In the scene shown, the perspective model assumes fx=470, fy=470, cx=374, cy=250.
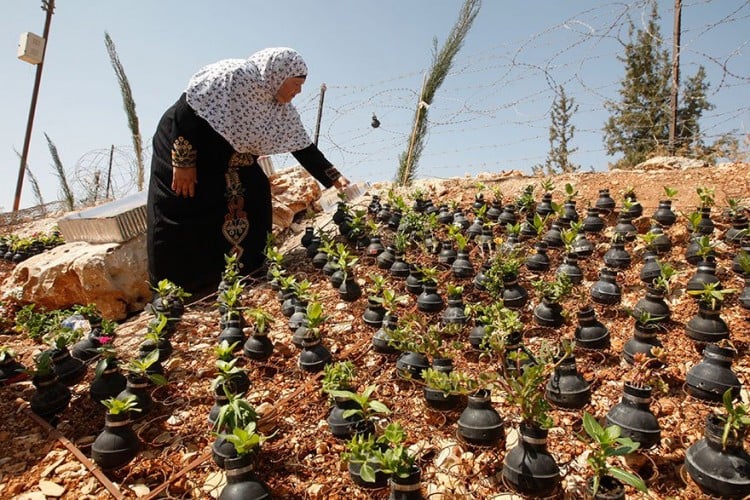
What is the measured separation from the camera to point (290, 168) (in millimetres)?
6422

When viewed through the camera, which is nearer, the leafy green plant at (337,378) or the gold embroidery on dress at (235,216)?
the leafy green plant at (337,378)

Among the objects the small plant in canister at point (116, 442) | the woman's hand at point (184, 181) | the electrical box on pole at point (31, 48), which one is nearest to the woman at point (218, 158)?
the woman's hand at point (184, 181)

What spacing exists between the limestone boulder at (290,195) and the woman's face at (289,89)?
2.07 metres

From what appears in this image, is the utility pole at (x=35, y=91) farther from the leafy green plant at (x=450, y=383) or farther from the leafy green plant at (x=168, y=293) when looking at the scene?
the leafy green plant at (x=450, y=383)

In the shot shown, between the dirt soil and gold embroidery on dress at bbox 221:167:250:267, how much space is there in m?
0.97

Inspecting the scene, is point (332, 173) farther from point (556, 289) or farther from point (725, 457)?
point (725, 457)

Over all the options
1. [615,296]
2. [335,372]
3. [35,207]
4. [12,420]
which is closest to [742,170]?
[615,296]

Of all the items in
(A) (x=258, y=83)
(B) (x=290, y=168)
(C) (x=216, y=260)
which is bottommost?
(C) (x=216, y=260)

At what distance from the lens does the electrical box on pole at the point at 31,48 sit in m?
7.78

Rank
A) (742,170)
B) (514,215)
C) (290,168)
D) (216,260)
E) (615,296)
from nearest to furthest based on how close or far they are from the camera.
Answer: (615,296)
(216,260)
(514,215)
(742,170)
(290,168)

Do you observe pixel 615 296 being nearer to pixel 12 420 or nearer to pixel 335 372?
pixel 335 372

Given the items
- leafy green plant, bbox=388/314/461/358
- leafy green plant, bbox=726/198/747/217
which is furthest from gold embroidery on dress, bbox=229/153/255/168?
leafy green plant, bbox=726/198/747/217

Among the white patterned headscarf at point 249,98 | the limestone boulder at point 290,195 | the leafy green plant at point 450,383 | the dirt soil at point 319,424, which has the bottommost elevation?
the dirt soil at point 319,424

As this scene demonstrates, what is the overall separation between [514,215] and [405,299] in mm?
1636
